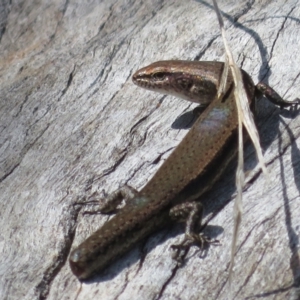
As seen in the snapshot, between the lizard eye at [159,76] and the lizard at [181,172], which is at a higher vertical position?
the lizard eye at [159,76]

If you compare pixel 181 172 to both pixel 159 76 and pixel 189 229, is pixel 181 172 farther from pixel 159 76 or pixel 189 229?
pixel 159 76

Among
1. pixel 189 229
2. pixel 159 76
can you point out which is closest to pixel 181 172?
pixel 189 229

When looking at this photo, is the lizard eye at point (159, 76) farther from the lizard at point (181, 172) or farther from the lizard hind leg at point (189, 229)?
the lizard hind leg at point (189, 229)

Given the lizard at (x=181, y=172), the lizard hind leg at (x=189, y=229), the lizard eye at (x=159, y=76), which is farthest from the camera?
the lizard eye at (x=159, y=76)

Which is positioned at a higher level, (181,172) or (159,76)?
(159,76)

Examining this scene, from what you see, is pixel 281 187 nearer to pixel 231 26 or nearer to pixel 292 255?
pixel 292 255

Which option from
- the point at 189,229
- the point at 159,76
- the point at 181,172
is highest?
the point at 159,76

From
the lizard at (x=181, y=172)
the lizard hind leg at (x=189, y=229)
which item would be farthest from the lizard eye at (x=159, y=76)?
the lizard hind leg at (x=189, y=229)

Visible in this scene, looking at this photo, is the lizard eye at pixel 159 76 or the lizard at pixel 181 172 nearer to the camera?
the lizard at pixel 181 172
